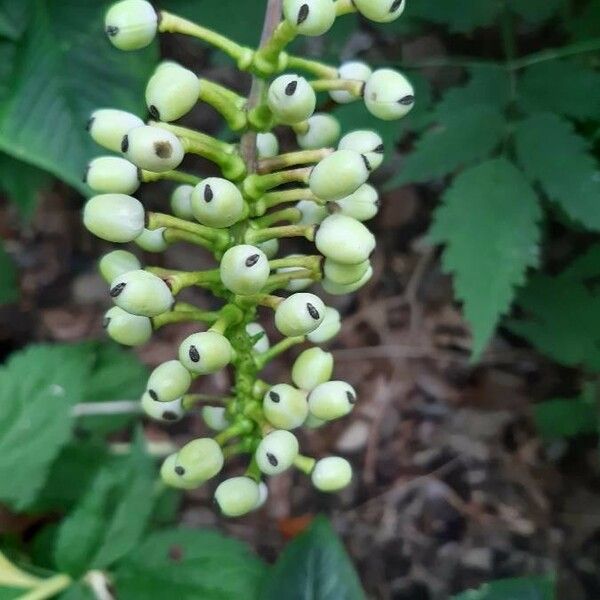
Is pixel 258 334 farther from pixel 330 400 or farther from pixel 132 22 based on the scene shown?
pixel 132 22

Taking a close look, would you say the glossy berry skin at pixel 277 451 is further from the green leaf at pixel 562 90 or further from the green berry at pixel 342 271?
the green leaf at pixel 562 90

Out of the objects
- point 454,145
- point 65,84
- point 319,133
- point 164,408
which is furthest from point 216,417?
point 65,84

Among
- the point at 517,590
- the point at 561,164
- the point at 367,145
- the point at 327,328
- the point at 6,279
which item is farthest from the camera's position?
the point at 6,279

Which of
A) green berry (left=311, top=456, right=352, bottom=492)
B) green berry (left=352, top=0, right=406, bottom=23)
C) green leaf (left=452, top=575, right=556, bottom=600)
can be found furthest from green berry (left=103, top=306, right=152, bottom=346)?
green leaf (left=452, top=575, right=556, bottom=600)

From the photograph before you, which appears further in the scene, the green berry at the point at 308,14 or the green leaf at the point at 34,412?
the green leaf at the point at 34,412

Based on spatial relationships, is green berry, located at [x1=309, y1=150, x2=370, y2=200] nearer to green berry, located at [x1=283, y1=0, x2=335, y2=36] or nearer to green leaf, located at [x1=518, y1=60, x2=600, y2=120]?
green berry, located at [x1=283, y1=0, x2=335, y2=36]

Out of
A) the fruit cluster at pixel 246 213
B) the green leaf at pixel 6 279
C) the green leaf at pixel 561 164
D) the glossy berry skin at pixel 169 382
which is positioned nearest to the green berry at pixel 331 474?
the fruit cluster at pixel 246 213

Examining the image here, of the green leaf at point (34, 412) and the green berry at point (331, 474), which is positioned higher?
the green leaf at point (34, 412)
